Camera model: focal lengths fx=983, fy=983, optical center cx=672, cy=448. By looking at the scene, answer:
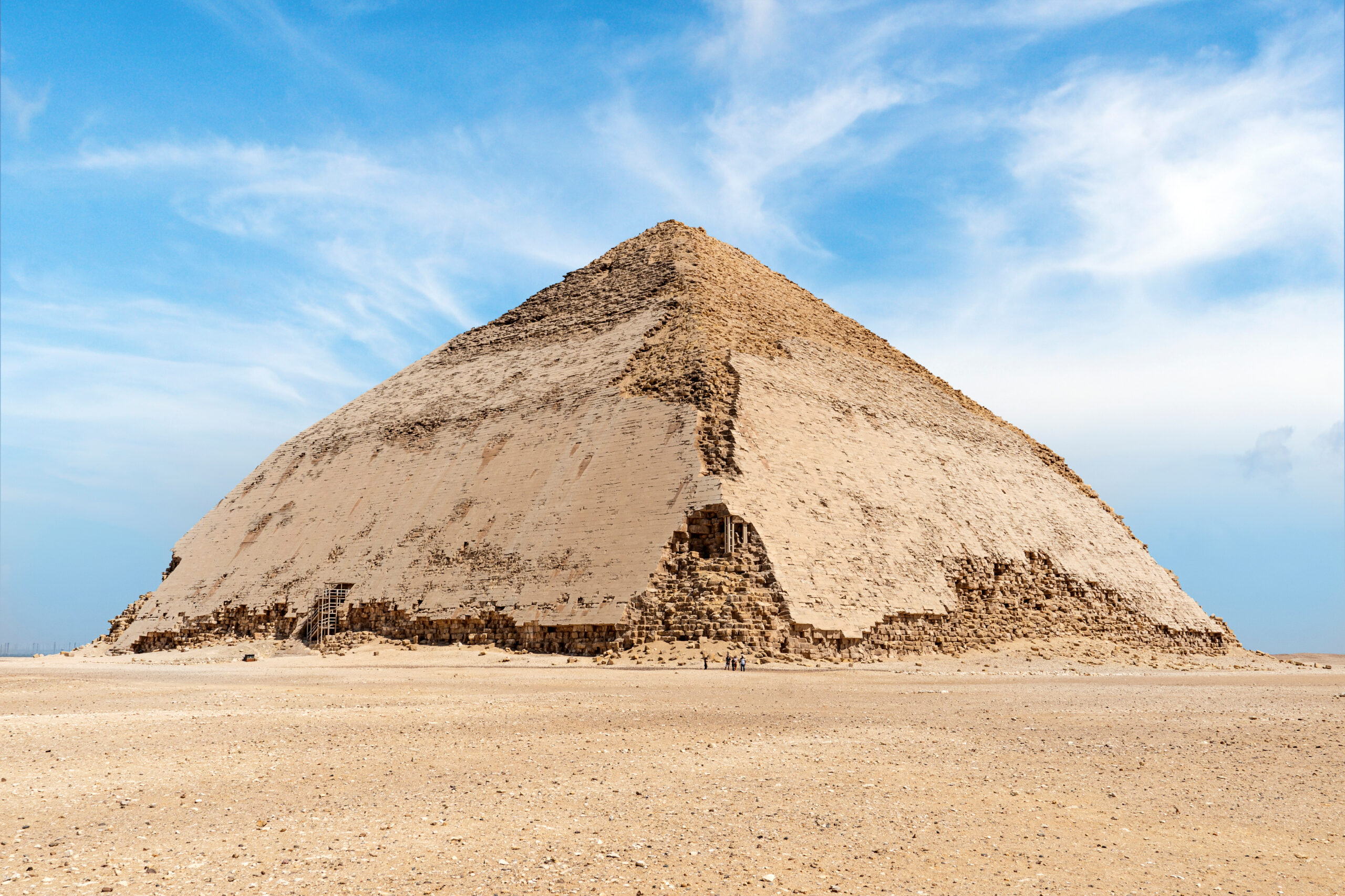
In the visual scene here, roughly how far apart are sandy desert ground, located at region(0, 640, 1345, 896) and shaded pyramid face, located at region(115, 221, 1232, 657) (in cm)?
866

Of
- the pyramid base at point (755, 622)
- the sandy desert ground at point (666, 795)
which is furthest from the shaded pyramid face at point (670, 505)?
the sandy desert ground at point (666, 795)

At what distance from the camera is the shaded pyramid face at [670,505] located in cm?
2344

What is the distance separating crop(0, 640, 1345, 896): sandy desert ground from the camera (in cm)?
544

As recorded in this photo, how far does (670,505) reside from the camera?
2400cm

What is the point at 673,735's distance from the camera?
1022 cm

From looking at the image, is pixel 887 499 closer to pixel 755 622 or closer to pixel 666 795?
pixel 755 622

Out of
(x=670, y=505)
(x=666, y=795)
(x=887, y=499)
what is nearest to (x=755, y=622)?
(x=670, y=505)

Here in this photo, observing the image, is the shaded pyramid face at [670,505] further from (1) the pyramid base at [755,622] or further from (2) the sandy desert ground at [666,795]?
(2) the sandy desert ground at [666,795]

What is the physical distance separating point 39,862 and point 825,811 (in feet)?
15.7

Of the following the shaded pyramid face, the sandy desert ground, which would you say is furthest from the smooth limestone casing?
the sandy desert ground

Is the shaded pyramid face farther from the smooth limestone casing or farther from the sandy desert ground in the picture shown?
the sandy desert ground

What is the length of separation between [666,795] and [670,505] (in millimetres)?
16748

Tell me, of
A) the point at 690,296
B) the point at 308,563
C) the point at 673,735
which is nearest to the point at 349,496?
the point at 308,563

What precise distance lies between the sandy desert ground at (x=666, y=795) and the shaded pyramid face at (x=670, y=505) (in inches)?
341
